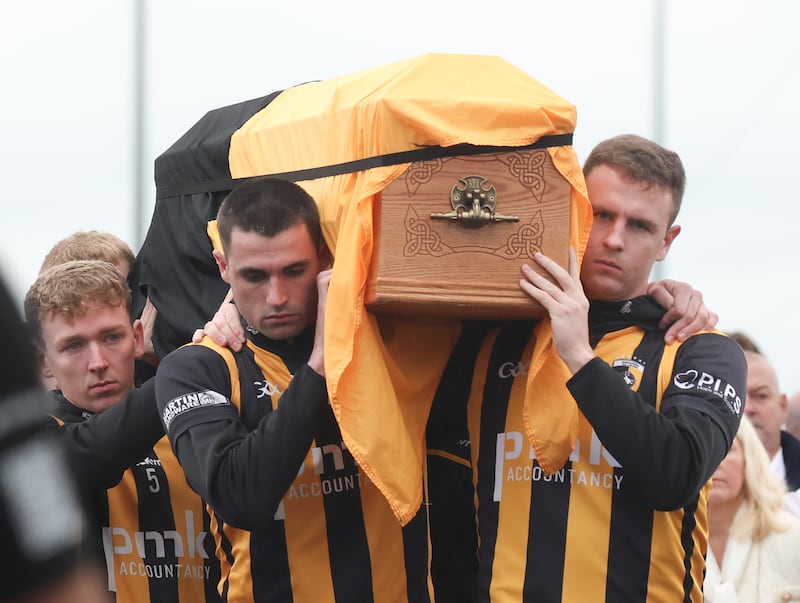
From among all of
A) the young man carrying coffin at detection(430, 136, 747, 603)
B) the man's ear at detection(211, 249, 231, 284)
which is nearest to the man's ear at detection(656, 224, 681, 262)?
the young man carrying coffin at detection(430, 136, 747, 603)

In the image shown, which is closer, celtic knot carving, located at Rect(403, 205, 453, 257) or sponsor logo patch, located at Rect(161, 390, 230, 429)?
celtic knot carving, located at Rect(403, 205, 453, 257)

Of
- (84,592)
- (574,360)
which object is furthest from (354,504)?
(84,592)

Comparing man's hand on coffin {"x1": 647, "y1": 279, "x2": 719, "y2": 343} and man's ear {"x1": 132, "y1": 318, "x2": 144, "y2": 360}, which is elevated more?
man's hand on coffin {"x1": 647, "y1": 279, "x2": 719, "y2": 343}

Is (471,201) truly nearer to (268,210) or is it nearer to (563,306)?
(563,306)

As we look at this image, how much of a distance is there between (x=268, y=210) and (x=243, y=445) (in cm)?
55

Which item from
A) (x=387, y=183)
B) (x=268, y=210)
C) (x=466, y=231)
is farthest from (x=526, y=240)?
(x=268, y=210)

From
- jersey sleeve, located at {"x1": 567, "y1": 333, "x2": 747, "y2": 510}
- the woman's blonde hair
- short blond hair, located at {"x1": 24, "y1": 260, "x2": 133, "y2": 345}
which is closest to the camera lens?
jersey sleeve, located at {"x1": 567, "y1": 333, "x2": 747, "y2": 510}

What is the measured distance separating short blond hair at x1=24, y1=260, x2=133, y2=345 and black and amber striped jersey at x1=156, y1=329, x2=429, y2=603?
475mm

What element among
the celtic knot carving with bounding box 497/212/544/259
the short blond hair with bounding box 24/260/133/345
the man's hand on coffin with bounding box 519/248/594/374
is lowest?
the short blond hair with bounding box 24/260/133/345

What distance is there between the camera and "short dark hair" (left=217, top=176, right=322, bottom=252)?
2.87 meters

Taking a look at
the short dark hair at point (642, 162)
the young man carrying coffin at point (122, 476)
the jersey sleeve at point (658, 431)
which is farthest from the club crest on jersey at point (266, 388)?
the short dark hair at point (642, 162)

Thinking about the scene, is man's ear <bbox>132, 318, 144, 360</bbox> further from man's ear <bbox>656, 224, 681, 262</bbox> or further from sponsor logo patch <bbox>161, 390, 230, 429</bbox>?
man's ear <bbox>656, 224, 681, 262</bbox>

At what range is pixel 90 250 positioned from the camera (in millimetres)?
3918

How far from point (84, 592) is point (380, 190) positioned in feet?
6.02
